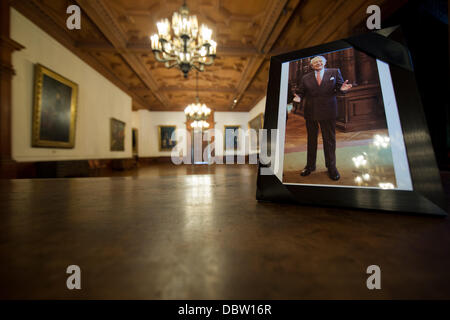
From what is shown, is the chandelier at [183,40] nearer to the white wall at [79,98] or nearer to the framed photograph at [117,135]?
the white wall at [79,98]

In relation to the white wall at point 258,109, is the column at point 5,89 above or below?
below

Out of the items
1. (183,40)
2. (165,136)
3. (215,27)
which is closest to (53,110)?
(183,40)

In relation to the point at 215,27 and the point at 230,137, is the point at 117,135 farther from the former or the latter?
the point at 230,137

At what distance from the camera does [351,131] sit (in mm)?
477

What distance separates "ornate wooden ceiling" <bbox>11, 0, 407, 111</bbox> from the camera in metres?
3.72

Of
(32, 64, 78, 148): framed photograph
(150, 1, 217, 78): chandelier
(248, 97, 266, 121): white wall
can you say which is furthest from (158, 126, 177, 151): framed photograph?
(150, 1, 217, 78): chandelier

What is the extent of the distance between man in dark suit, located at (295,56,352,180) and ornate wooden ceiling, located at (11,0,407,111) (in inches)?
163

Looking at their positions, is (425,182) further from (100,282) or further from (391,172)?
(100,282)

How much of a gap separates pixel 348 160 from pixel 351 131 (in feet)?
0.23

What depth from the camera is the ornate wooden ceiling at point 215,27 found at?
372 centimetres

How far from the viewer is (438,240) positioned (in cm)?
29

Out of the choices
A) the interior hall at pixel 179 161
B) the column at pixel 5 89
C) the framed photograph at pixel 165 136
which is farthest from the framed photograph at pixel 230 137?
the column at pixel 5 89

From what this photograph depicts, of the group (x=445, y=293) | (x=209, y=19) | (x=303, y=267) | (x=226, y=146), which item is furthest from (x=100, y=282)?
(x=226, y=146)

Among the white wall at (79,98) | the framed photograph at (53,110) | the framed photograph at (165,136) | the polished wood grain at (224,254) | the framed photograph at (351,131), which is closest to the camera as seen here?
the polished wood grain at (224,254)
